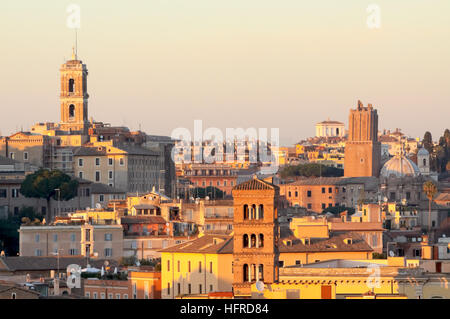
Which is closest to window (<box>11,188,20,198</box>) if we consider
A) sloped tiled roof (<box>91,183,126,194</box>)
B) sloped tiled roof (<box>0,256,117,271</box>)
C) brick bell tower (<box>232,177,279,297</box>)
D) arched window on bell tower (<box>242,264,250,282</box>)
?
sloped tiled roof (<box>91,183,126,194</box>)

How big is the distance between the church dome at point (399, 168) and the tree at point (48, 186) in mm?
53347

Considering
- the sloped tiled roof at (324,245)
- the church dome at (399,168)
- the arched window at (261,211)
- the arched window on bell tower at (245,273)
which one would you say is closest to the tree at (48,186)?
the sloped tiled roof at (324,245)

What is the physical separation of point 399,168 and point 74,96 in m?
35.7

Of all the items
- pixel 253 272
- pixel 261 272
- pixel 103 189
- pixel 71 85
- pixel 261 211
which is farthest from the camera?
pixel 71 85

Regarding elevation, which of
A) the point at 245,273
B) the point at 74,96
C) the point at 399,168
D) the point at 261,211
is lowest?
the point at 245,273

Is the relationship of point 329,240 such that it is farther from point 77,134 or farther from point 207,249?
point 77,134

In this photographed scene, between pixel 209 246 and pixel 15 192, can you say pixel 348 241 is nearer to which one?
pixel 209 246

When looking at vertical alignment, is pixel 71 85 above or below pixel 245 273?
above

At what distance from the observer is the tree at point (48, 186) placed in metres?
99.7

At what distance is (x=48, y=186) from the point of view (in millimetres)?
100188

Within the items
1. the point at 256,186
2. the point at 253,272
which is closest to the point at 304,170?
the point at 256,186

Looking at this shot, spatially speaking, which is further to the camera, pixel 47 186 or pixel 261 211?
pixel 47 186

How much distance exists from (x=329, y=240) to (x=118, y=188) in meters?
50.3

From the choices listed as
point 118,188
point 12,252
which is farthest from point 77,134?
point 12,252
